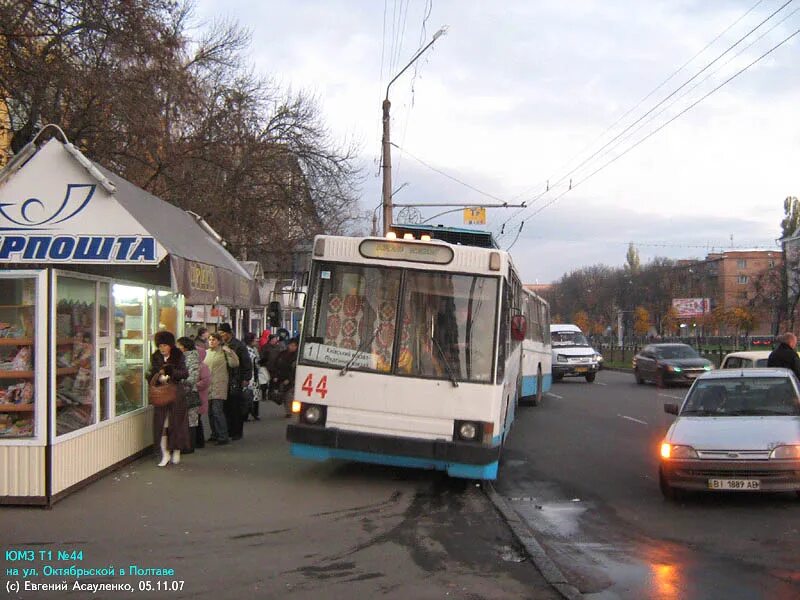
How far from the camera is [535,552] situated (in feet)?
23.2

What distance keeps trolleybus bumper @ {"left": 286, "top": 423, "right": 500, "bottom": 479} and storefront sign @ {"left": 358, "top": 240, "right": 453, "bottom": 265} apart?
2067mm

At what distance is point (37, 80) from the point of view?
559 inches

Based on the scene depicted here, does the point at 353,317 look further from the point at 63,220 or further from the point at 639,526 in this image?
the point at 639,526

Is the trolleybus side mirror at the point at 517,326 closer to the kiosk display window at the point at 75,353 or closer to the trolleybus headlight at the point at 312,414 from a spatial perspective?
the trolleybus headlight at the point at 312,414

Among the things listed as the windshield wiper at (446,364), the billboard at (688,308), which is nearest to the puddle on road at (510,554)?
the windshield wiper at (446,364)

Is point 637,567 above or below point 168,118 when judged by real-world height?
below

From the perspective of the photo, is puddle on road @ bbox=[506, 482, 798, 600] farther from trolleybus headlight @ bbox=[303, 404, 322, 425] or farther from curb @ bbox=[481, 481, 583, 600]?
trolleybus headlight @ bbox=[303, 404, 322, 425]

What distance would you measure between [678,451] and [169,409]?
619cm

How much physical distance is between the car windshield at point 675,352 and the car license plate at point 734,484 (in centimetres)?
2312

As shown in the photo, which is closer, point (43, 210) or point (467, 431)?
point (43, 210)

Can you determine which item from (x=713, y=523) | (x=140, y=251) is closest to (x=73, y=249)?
(x=140, y=251)

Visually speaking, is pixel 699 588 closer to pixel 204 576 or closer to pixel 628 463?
pixel 204 576

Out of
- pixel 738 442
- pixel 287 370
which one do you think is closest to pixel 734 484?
pixel 738 442

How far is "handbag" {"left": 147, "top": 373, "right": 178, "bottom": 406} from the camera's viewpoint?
10.7 meters
